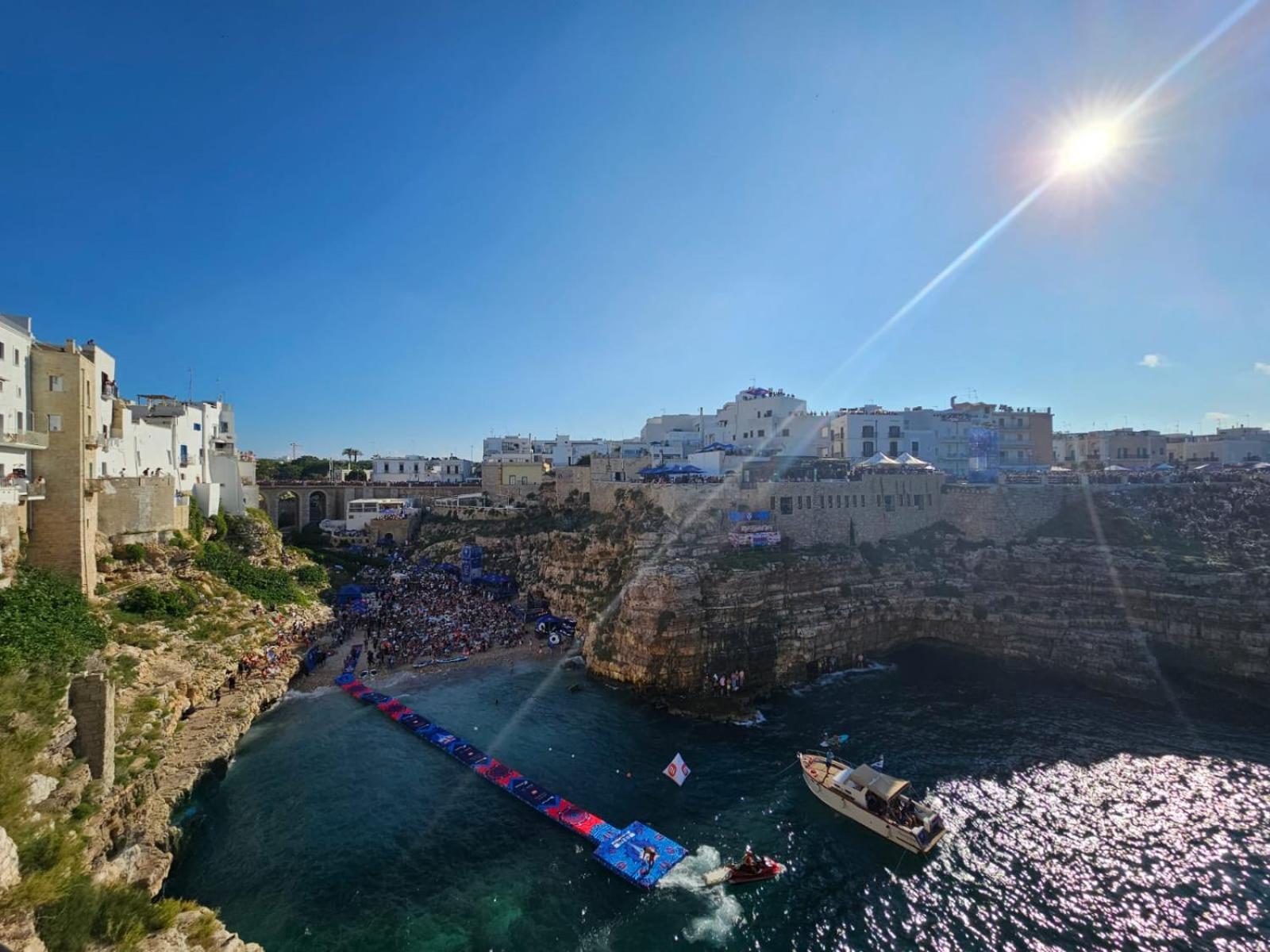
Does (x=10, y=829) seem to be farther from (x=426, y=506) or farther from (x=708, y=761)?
(x=426, y=506)

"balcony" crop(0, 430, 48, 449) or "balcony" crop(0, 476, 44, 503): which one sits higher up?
"balcony" crop(0, 430, 48, 449)

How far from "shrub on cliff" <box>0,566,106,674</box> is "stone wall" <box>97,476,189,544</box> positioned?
6699mm

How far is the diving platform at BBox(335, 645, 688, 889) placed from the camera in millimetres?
16766

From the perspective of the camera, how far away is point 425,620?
39062 mm

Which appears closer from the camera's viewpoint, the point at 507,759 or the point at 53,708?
the point at 53,708

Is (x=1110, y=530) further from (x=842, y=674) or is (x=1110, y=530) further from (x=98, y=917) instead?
(x=98, y=917)

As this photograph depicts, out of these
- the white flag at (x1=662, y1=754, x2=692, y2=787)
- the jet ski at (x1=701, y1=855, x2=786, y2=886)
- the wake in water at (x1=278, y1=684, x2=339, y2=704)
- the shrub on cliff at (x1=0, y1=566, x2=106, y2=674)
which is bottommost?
the jet ski at (x1=701, y1=855, x2=786, y2=886)

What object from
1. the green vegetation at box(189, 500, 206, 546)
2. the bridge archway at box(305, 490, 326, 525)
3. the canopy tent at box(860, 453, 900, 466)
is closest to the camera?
the green vegetation at box(189, 500, 206, 546)

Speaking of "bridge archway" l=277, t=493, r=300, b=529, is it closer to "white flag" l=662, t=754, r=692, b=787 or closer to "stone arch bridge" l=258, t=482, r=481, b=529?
"stone arch bridge" l=258, t=482, r=481, b=529

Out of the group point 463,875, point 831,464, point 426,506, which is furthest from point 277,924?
point 426,506

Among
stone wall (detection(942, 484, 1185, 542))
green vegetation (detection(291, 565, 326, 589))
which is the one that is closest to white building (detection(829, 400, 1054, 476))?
stone wall (detection(942, 484, 1185, 542))

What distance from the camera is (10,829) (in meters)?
11.0

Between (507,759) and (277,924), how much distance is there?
8.99 metres

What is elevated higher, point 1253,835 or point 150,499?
point 150,499
